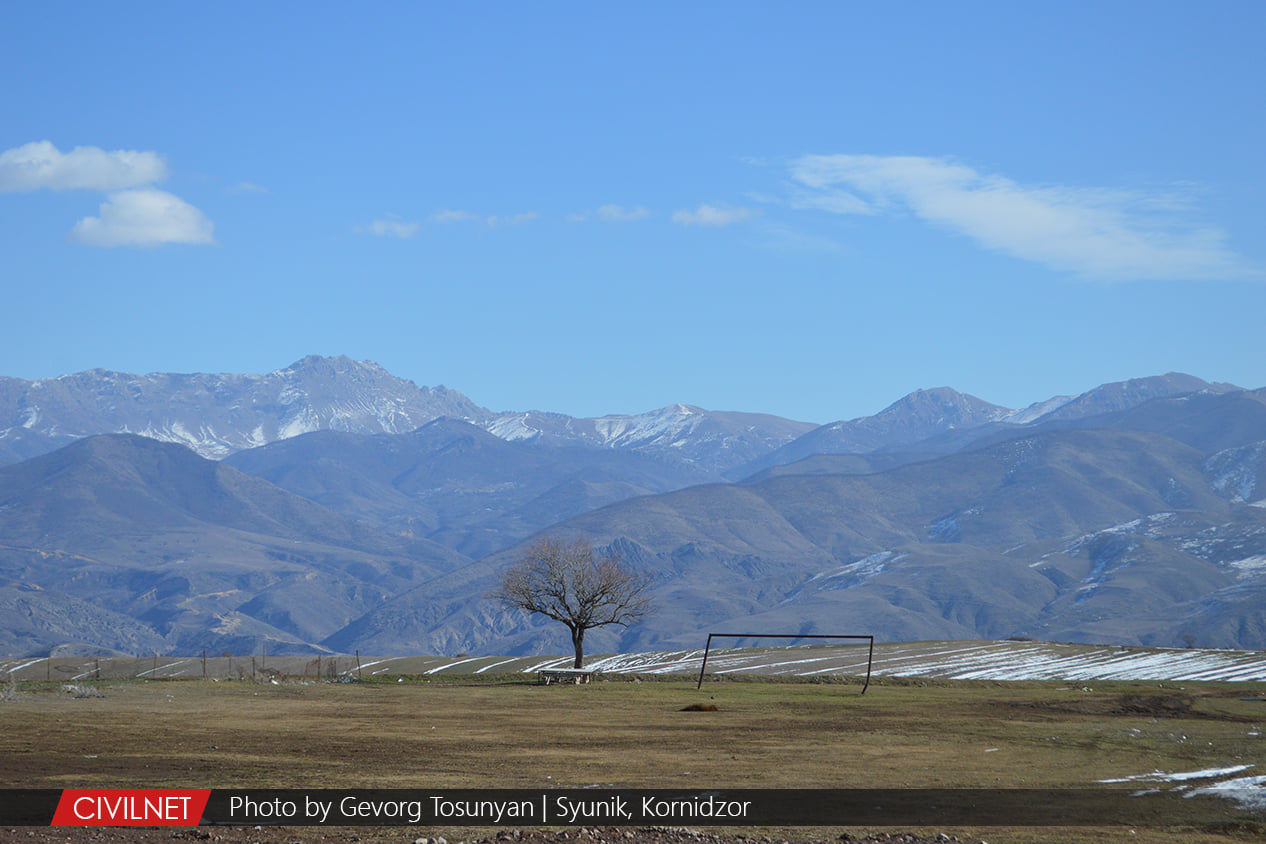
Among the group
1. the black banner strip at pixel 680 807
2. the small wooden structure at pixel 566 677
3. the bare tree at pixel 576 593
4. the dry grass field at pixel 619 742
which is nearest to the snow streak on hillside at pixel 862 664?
the bare tree at pixel 576 593

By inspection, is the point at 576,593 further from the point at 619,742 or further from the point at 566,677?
the point at 619,742

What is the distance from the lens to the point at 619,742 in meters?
39.7

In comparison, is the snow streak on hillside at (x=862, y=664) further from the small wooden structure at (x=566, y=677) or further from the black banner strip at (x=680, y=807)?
the black banner strip at (x=680, y=807)

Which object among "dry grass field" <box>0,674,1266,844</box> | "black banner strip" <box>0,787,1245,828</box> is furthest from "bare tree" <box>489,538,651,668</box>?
"black banner strip" <box>0,787,1245,828</box>

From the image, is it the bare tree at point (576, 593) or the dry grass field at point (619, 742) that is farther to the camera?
the bare tree at point (576, 593)

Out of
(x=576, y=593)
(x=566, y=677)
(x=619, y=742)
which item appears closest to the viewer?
(x=619, y=742)

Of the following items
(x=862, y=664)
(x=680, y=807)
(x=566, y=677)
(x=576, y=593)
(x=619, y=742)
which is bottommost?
(x=862, y=664)

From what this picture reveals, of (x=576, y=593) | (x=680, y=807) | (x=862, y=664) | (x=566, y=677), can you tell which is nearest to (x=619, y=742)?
(x=680, y=807)

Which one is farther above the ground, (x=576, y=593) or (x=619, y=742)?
(x=576, y=593)

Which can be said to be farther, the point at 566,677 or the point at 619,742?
the point at 566,677

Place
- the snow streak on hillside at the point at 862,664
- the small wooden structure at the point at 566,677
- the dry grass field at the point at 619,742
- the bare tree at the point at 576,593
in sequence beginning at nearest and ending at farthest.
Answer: the dry grass field at the point at 619,742 → the small wooden structure at the point at 566,677 → the snow streak on hillside at the point at 862,664 → the bare tree at the point at 576,593

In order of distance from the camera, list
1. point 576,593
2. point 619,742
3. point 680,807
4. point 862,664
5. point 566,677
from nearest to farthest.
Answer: point 680,807
point 619,742
point 566,677
point 576,593
point 862,664

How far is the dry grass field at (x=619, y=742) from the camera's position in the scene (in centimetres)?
2973

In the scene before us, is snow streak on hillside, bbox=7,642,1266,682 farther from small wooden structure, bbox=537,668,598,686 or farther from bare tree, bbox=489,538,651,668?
small wooden structure, bbox=537,668,598,686
